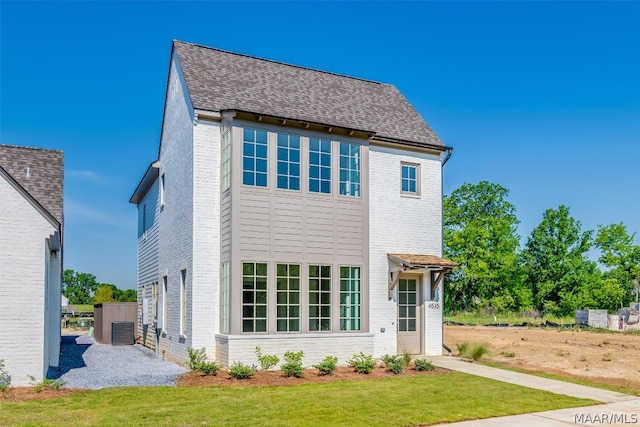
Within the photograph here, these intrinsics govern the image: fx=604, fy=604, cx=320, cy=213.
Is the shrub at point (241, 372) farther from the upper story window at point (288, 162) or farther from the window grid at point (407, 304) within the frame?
the window grid at point (407, 304)

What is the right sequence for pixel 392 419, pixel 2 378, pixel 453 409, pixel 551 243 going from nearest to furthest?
pixel 392 419 < pixel 453 409 < pixel 2 378 < pixel 551 243

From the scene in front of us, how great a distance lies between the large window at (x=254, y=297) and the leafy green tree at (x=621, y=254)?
5191 cm

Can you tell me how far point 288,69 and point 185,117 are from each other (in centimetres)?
417

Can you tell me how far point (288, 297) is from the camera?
15.2 meters

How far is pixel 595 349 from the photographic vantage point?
72.2ft

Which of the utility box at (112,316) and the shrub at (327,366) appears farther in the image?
the utility box at (112,316)

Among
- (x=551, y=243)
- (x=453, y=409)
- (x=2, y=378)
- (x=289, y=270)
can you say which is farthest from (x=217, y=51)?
(x=551, y=243)

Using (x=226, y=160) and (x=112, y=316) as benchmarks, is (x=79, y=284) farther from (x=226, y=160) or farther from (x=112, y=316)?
(x=226, y=160)

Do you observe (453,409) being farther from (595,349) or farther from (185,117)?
(595,349)

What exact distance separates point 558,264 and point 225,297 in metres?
53.8

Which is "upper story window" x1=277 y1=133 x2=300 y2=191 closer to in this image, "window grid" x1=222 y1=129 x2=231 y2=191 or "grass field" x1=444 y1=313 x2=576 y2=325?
"window grid" x1=222 y1=129 x2=231 y2=191

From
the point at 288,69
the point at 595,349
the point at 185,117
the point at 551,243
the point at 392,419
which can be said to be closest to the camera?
the point at 392,419

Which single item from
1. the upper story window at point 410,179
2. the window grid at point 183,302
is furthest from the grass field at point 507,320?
the window grid at point 183,302

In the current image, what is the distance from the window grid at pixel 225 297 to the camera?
14.8 m
